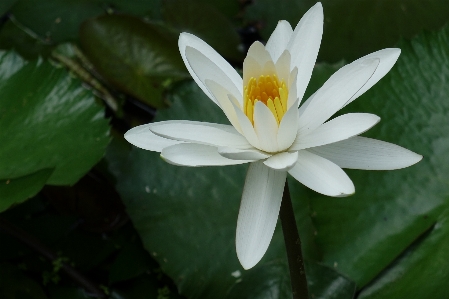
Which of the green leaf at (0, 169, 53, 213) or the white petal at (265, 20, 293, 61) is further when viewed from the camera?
the green leaf at (0, 169, 53, 213)

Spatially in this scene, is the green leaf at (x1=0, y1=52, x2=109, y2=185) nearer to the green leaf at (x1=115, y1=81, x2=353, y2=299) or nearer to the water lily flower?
the green leaf at (x1=115, y1=81, x2=353, y2=299)

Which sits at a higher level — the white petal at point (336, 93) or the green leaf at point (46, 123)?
the white petal at point (336, 93)

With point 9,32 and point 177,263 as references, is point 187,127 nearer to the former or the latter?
point 177,263

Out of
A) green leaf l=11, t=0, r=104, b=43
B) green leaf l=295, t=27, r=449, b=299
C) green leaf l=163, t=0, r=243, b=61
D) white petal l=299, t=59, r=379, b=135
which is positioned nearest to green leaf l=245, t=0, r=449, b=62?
green leaf l=163, t=0, r=243, b=61

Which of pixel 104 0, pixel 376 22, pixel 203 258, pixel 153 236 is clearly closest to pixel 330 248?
pixel 203 258

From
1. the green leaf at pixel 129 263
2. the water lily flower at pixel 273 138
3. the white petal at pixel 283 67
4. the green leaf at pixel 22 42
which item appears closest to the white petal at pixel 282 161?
the water lily flower at pixel 273 138

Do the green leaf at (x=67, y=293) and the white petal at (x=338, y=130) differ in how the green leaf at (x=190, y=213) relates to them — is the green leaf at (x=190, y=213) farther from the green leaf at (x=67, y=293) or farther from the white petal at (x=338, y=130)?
the white petal at (x=338, y=130)
